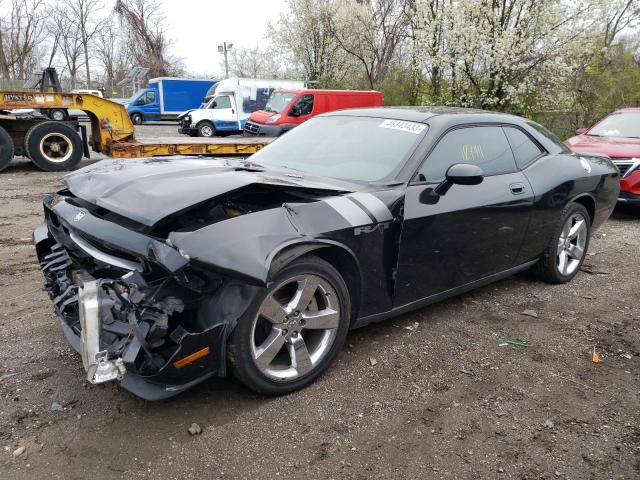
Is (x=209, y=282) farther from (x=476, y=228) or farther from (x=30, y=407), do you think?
(x=476, y=228)

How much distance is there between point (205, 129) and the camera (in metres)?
20.3

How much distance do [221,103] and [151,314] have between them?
65.3 feet

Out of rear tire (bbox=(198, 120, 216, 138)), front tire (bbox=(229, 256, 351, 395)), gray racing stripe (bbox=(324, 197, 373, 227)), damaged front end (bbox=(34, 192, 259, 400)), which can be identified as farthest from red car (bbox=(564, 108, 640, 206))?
rear tire (bbox=(198, 120, 216, 138))

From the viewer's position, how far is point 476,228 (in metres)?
3.47

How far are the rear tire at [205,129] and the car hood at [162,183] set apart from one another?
17429 millimetres

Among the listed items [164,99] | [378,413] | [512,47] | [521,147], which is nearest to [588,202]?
[521,147]

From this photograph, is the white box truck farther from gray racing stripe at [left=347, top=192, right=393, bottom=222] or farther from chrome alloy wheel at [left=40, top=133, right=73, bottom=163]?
gray racing stripe at [left=347, top=192, right=393, bottom=222]

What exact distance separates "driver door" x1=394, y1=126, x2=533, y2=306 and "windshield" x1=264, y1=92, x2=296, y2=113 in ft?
42.2

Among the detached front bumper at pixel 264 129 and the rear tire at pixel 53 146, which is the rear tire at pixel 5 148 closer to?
the rear tire at pixel 53 146

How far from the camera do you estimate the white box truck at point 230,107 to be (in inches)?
802

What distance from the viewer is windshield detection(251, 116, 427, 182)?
3.31m

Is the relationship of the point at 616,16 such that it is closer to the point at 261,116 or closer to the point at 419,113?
the point at 261,116

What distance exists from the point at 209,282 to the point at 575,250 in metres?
3.70

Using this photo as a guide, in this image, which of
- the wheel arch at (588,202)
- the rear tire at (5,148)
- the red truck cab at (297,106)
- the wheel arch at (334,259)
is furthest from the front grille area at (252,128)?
the wheel arch at (334,259)
